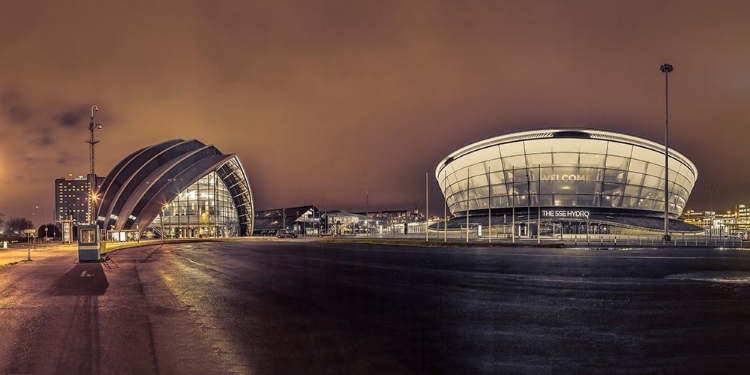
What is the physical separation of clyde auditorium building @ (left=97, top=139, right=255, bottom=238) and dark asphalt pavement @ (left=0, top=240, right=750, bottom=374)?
2844 inches

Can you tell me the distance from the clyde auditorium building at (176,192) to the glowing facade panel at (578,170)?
164 ft

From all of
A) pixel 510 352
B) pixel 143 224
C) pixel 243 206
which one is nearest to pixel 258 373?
pixel 510 352

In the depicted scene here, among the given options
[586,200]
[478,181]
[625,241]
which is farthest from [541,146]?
[625,241]

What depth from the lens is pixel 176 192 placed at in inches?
3484

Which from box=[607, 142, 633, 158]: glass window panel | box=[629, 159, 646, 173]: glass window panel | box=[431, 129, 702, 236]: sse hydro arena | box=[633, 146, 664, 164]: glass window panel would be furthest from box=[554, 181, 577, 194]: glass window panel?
box=[633, 146, 664, 164]: glass window panel

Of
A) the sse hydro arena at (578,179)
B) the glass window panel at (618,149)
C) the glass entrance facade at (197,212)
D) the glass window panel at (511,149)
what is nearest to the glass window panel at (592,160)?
the sse hydro arena at (578,179)

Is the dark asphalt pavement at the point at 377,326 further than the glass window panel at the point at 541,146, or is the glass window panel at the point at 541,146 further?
the glass window panel at the point at 541,146

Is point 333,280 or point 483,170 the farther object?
point 483,170

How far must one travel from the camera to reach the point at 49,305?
42.1ft

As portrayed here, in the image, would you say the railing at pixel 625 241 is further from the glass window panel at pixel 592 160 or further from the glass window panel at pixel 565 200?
the glass window panel at pixel 592 160

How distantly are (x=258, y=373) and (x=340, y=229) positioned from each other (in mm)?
124868

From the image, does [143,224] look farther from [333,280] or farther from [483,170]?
[333,280]

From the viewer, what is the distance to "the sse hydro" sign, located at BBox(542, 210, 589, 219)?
2996 inches

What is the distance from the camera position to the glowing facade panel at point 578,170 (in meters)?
79.1
